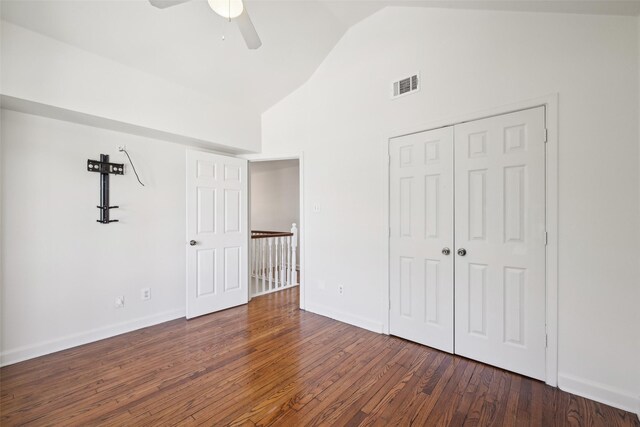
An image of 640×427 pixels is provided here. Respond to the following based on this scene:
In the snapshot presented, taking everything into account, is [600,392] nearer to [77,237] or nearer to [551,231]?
[551,231]

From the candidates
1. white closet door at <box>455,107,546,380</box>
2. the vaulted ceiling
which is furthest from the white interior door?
white closet door at <box>455,107,546,380</box>

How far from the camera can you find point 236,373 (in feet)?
7.36

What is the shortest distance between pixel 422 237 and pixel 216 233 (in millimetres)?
2614

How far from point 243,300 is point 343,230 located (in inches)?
73.4

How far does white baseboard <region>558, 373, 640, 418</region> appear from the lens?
69.8 inches

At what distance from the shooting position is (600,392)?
6.13 ft

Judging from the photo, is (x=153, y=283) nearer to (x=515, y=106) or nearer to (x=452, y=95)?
(x=452, y=95)

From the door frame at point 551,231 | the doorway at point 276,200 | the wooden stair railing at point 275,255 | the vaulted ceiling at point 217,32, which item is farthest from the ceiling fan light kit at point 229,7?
the doorway at point 276,200

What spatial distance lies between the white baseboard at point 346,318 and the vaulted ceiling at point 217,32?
295 cm

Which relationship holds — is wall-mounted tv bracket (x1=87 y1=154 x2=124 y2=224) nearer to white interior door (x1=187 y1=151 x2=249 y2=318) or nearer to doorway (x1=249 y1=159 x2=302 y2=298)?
white interior door (x1=187 y1=151 x2=249 y2=318)

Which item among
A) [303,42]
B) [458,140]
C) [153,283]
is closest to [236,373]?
[153,283]

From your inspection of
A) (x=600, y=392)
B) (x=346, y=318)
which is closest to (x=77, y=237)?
(x=346, y=318)

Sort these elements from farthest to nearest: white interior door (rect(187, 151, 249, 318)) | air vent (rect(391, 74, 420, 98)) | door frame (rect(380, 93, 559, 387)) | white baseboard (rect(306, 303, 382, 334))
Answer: white interior door (rect(187, 151, 249, 318))
white baseboard (rect(306, 303, 382, 334))
air vent (rect(391, 74, 420, 98))
door frame (rect(380, 93, 559, 387))

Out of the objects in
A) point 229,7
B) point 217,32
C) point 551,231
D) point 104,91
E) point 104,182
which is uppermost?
point 217,32
